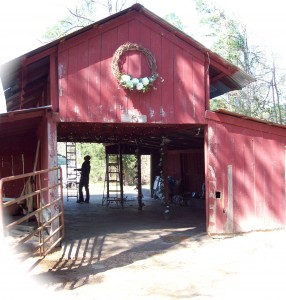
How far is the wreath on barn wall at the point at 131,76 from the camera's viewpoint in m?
8.56

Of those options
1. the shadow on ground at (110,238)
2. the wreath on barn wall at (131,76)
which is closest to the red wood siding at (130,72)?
the wreath on barn wall at (131,76)

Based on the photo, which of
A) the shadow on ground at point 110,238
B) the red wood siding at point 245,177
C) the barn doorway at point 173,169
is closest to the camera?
the shadow on ground at point 110,238

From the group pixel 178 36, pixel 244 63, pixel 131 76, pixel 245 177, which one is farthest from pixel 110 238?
pixel 244 63

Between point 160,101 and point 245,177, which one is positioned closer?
point 160,101

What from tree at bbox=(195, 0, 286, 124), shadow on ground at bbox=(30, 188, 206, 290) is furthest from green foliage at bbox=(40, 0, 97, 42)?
shadow on ground at bbox=(30, 188, 206, 290)

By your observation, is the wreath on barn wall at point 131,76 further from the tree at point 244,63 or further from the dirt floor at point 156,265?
the tree at point 244,63

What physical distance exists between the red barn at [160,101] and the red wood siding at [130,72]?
0.07 ft

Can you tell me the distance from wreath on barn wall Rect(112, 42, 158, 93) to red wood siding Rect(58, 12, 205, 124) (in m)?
0.12

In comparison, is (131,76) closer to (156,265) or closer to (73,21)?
(156,265)

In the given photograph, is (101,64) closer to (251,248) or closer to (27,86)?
(27,86)

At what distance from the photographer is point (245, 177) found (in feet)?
31.4

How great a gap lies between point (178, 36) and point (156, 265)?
5144mm

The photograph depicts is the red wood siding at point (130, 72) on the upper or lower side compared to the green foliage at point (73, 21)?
lower

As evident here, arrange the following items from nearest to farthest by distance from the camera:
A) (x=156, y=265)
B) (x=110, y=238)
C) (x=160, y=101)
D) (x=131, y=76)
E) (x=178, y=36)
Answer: (x=156, y=265), (x=131, y=76), (x=160, y=101), (x=178, y=36), (x=110, y=238)
